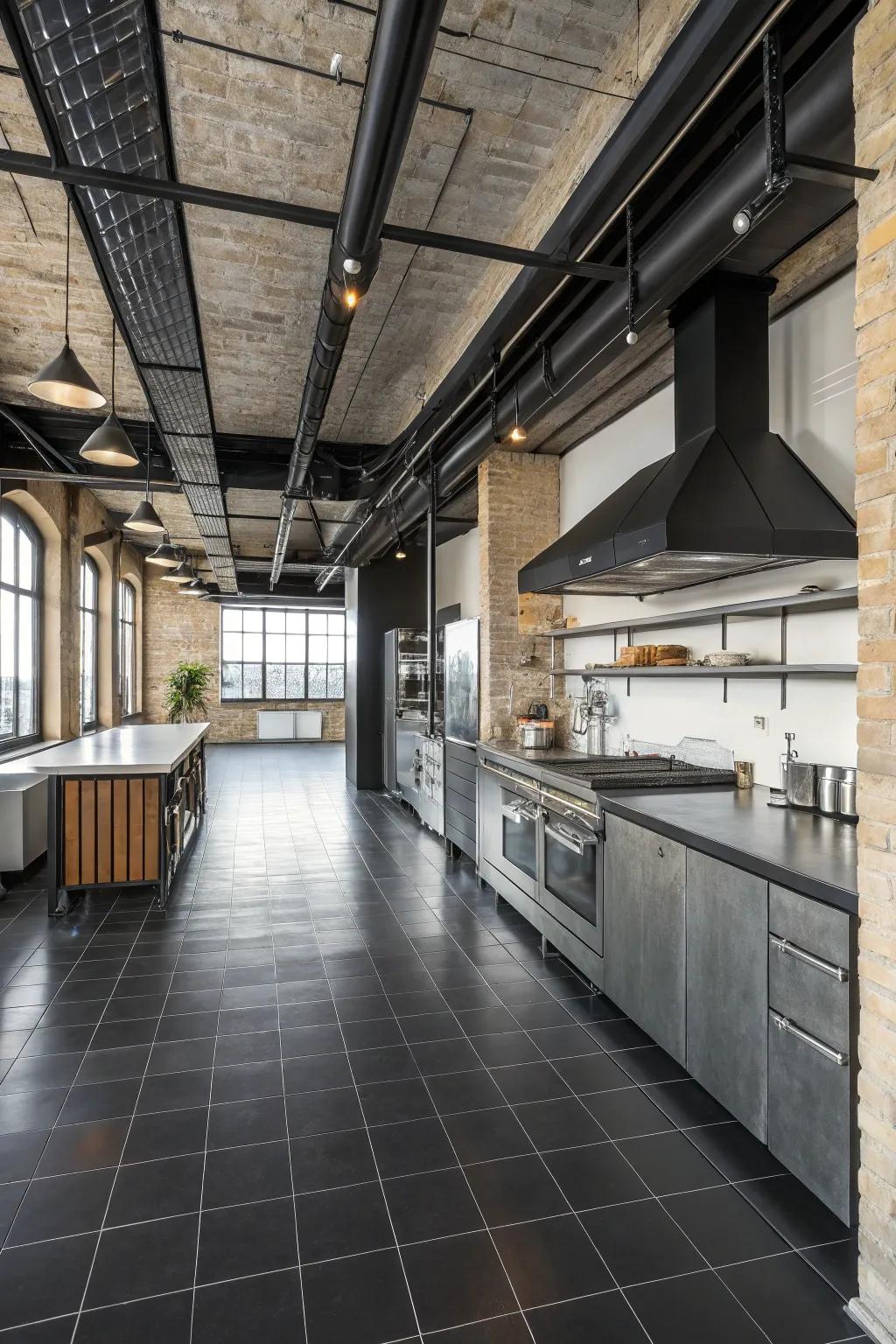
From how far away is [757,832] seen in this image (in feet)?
7.80

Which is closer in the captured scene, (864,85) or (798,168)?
(864,85)

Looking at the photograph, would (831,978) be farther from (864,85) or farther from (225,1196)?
(864,85)

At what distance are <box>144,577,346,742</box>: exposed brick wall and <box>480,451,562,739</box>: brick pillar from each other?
8.70 m

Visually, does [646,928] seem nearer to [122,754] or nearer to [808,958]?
[808,958]

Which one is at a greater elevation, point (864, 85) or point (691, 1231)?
point (864, 85)

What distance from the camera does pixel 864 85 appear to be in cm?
157

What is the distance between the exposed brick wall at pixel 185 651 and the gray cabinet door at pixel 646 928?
11090 millimetres

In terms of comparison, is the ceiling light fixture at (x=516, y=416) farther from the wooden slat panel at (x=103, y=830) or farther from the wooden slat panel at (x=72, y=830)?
the wooden slat panel at (x=72, y=830)

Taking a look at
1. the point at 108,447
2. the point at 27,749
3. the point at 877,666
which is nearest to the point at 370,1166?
the point at 877,666

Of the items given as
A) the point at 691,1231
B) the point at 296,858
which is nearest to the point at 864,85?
the point at 691,1231

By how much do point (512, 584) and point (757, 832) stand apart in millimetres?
3319

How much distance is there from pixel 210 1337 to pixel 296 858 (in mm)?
4129

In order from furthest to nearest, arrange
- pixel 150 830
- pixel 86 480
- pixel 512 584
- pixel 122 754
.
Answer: pixel 512 584
pixel 86 480
pixel 122 754
pixel 150 830

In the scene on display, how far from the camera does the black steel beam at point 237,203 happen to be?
6.38 feet
